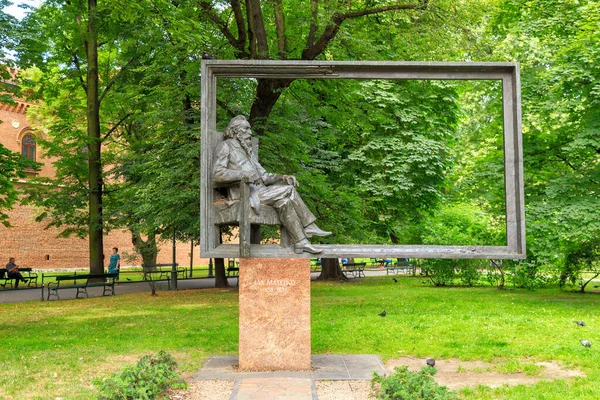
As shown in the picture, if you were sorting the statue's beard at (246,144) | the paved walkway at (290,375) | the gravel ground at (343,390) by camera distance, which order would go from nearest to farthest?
the gravel ground at (343,390) < the paved walkway at (290,375) < the statue's beard at (246,144)

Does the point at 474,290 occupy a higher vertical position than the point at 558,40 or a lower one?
lower

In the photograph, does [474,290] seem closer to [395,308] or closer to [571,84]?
[395,308]

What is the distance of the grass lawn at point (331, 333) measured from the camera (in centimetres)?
773

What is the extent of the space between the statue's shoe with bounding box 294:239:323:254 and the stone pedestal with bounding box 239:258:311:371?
147 mm

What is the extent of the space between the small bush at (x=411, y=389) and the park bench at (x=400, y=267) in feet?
78.8

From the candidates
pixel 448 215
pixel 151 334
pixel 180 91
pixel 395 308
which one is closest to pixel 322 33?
pixel 180 91

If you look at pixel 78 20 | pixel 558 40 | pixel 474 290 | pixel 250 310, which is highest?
pixel 78 20

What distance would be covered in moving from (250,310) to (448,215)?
60.6 feet

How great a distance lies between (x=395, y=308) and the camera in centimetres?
1492

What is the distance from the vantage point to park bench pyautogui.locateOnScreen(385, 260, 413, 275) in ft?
102

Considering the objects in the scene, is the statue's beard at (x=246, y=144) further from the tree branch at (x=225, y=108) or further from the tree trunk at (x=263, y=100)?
the tree branch at (x=225, y=108)

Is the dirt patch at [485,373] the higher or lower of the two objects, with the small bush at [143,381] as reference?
lower

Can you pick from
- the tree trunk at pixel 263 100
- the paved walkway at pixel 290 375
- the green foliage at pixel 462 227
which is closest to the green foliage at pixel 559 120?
the green foliage at pixel 462 227

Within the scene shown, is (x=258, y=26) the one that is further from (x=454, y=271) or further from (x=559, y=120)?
(x=454, y=271)
